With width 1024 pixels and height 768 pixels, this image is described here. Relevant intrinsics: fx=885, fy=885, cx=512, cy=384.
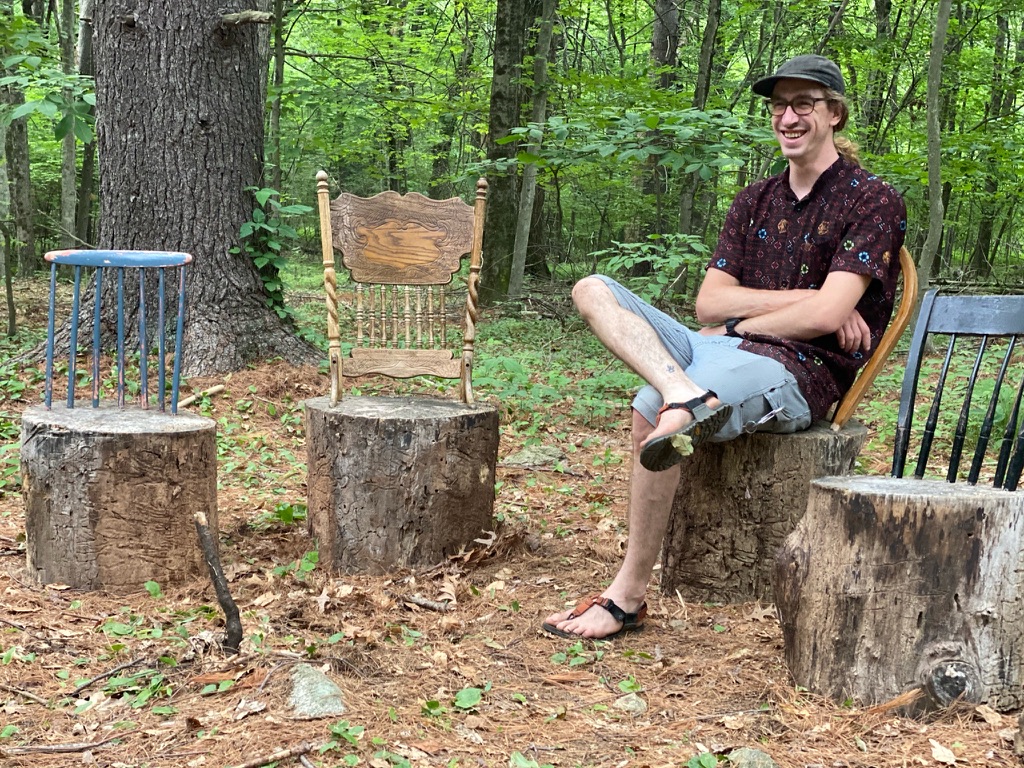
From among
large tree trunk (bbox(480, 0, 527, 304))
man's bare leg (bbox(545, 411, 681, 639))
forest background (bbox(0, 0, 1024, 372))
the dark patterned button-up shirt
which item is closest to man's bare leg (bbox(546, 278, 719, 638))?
man's bare leg (bbox(545, 411, 681, 639))

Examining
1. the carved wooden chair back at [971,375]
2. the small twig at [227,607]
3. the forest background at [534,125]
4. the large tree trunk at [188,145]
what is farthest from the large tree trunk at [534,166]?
the small twig at [227,607]

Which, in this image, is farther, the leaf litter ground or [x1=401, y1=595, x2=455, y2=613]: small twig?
[x1=401, y1=595, x2=455, y2=613]: small twig

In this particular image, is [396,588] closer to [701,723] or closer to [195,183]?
[701,723]

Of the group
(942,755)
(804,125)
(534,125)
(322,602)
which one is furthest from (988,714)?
(534,125)

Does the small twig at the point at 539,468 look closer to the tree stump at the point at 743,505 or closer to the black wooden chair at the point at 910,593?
the tree stump at the point at 743,505

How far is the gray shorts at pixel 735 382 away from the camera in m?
2.80

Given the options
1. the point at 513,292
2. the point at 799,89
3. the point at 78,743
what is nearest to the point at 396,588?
the point at 78,743

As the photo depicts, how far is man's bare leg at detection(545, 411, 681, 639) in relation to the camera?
9.60ft

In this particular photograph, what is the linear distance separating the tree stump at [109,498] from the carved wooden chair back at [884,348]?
230 centimetres

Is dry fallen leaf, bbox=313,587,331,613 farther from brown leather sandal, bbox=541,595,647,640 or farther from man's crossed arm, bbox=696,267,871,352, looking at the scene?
man's crossed arm, bbox=696,267,871,352

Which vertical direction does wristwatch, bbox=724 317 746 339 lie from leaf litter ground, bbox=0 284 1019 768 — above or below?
above

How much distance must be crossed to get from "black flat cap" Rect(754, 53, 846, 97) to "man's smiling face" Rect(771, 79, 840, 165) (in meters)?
0.03

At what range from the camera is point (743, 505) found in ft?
10.3

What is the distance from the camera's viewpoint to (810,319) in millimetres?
2945
